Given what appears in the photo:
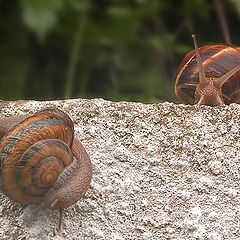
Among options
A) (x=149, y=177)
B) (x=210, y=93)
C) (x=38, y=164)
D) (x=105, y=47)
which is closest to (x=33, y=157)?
(x=38, y=164)

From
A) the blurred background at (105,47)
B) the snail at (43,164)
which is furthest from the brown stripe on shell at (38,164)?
the blurred background at (105,47)

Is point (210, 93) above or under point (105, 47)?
above

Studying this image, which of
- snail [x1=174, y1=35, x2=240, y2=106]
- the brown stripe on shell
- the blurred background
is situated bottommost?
the blurred background

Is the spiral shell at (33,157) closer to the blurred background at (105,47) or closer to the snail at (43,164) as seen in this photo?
the snail at (43,164)

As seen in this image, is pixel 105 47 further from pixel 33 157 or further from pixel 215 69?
pixel 33 157

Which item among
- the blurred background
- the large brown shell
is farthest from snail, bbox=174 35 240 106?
the blurred background

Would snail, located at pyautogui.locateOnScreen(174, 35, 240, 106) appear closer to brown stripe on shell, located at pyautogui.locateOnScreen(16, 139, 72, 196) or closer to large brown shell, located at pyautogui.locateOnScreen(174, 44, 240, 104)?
large brown shell, located at pyautogui.locateOnScreen(174, 44, 240, 104)
